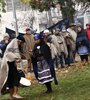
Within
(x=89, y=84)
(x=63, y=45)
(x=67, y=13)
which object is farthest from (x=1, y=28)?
(x=89, y=84)

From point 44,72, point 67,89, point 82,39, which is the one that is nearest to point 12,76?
point 44,72

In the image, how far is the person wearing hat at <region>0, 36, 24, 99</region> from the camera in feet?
40.2

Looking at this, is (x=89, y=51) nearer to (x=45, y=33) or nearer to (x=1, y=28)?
(x=45, y=33)

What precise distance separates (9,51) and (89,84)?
2962mm

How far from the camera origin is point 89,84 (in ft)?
46.3

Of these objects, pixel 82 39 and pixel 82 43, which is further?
pixel 82 43

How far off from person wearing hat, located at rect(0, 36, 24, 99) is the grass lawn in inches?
29.6

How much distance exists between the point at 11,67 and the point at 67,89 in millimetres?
2048

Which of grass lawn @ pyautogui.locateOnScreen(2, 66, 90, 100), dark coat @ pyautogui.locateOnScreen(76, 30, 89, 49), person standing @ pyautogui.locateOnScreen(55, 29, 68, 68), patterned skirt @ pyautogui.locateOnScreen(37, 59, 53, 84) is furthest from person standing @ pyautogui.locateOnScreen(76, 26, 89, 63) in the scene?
patterned skirt @ pyautogui.locateOnScreen(37, 59, 53, 84)

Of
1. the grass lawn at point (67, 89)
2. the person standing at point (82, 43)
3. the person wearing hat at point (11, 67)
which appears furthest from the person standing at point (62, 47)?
the person wearing hat at point (11, 67)

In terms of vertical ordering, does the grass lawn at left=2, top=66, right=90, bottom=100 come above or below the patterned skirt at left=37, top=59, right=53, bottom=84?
below

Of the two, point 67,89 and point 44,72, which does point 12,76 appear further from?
point 67,89

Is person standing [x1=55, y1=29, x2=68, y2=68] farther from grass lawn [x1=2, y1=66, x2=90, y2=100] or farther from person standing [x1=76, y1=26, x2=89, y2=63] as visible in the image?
grass lawn [x1=2, y1=66, x2=90, y2=100]

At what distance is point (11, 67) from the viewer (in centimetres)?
1241
